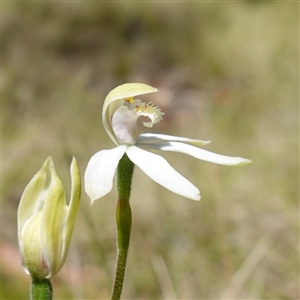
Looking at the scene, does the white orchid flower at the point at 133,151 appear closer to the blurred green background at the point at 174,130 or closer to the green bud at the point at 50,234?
the green bud at the point at 50,234

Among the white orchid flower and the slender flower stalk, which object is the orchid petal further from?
the slender flower stalk

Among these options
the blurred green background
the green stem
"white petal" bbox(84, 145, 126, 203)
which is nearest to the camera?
"white petal" bbox(84, 145, 126, 203)

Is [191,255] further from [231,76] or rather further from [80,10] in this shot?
[80,10]

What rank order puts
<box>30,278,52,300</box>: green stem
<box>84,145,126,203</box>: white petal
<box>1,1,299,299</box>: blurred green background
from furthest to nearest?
<box>1,1,299,299</box>: blurred green background → <box>30,278,52,300</box>: green stem → <box>84,145,126,203</box>: white petal

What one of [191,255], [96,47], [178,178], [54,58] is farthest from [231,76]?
[178,178]

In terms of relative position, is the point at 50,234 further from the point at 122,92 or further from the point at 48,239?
the point at 122,92

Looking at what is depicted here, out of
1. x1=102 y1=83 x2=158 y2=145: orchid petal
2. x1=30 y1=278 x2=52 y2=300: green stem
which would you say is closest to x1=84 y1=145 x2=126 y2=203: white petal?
x1=102 y1=83 x2=158 y2=145: orchid petal

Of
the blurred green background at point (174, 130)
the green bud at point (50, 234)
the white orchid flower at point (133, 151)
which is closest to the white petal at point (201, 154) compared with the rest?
the white orchid flower at point (133, 151)

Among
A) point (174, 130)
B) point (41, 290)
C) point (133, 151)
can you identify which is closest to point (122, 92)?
point (133, 151)
